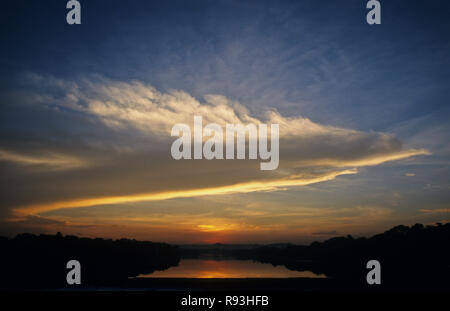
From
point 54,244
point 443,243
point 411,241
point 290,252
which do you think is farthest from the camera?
point 290,252

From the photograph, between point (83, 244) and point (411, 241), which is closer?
point (411, 241)

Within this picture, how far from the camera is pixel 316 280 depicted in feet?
A: 104

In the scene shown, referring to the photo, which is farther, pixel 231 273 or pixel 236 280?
pixel 231 273

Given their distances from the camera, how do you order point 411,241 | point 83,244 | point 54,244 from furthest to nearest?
point 83,244
point 54,244
point 411,241

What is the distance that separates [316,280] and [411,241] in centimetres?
9156

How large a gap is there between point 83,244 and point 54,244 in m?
20.3
